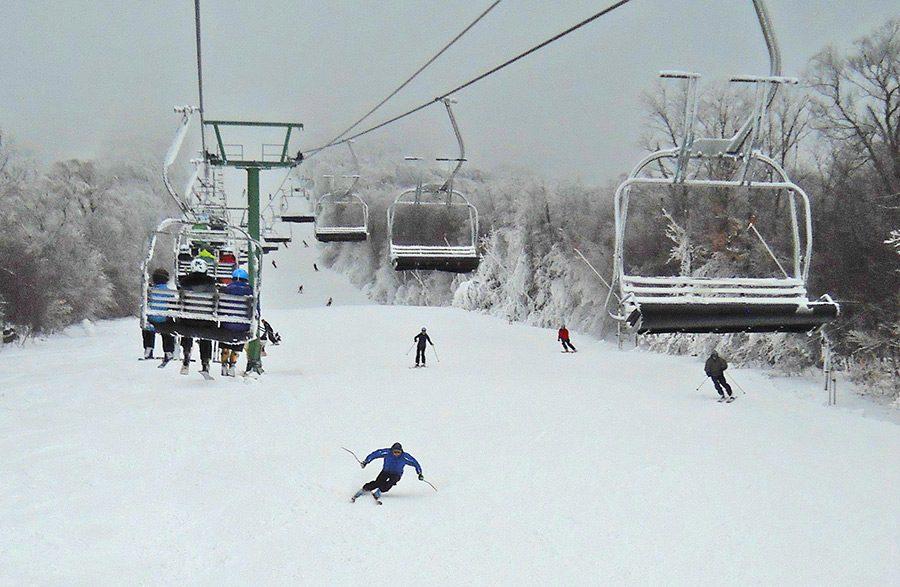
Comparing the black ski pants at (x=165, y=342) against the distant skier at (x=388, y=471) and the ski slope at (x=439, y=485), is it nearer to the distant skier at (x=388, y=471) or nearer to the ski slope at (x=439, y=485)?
the ski slope at (x=439, y=485)

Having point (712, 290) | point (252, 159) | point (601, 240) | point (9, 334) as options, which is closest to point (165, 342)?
point (252, 159)

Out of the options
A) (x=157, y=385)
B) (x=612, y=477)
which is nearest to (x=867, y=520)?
(x=612, y=477)

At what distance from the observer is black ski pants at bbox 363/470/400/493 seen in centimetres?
1002

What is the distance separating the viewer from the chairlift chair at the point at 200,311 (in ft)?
31.9

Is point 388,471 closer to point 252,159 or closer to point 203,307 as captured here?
point 203,307

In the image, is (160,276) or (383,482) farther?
(160,276)

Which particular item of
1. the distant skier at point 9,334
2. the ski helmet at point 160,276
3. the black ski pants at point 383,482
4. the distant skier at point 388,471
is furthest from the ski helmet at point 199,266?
the distant skier at point 9,334

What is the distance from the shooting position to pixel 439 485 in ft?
35.4

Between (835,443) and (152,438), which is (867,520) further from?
(152,438)

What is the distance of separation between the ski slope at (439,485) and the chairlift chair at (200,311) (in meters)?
2.10

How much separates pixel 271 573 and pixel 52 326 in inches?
1285

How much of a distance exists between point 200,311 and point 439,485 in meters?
4.27

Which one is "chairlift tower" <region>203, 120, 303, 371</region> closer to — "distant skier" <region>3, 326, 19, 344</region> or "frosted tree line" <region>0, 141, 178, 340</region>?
"frosted tree line" <region>0, 141, 178, 340</region>

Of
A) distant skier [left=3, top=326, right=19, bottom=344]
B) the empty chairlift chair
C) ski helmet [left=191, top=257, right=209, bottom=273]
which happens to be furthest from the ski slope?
distant skier [left=3, top=326, right=19, bottom=344]
